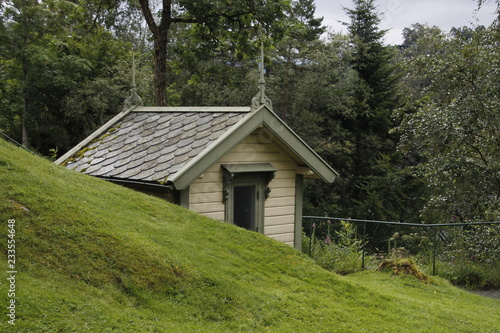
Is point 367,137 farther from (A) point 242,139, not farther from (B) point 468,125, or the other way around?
(A) point 242,139

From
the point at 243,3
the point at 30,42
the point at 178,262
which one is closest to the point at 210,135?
the point at 178,262

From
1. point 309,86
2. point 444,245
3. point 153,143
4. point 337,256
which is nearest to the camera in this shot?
point 153,143

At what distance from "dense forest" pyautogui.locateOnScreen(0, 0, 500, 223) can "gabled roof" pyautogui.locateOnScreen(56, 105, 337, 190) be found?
209 inches

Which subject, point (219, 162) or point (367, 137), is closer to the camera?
point (219, 162)

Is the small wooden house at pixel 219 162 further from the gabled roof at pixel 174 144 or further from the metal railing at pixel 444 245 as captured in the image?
the metal railing at pixel 444 245

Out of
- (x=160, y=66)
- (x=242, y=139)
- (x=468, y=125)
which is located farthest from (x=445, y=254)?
(x=160, y=66)

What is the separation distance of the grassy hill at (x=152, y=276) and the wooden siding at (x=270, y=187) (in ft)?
3.89

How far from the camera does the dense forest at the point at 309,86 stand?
596 inches

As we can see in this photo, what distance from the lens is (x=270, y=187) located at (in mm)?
10320

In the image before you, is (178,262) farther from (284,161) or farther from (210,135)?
(284,161)

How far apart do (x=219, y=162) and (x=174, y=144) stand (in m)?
0.96

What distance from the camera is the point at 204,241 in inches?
278

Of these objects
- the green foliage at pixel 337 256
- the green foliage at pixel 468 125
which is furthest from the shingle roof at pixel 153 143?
the green foliage at pixel 468 125

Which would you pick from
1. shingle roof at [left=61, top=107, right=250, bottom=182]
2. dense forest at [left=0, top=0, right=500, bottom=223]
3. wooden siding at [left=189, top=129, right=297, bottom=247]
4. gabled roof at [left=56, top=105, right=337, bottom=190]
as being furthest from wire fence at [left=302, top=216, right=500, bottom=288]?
shingle roof at [left=61, top=107, right=250, bottom=182]
